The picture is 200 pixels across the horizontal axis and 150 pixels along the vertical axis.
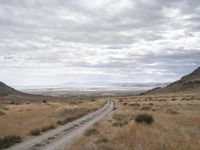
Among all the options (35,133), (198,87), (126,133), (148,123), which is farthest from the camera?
(198,87)

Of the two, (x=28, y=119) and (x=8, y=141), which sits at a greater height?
(x=28, y=119)

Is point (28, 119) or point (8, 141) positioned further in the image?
point (28, 119)

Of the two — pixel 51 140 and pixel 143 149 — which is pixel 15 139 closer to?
pixel 51 140

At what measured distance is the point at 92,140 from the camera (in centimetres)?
1883

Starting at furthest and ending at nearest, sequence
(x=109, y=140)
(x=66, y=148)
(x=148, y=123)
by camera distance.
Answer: (x=148, y=123)
(x=109, y=140)
(x=66, y=148)

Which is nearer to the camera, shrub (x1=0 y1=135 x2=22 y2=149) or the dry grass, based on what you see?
shrub (x1=0 y1=135 x2=22 y2=149)

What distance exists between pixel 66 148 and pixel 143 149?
400 centimetres

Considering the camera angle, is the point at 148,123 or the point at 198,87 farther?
the point at 198,87

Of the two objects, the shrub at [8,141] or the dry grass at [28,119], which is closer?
the shrub at [8,141]

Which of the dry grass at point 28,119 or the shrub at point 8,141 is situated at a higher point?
the dry grass at point 28,119

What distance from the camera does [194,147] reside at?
46.9ft

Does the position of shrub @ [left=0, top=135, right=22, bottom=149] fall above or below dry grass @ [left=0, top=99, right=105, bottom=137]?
below

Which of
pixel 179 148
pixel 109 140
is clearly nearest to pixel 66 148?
pixel 109 140

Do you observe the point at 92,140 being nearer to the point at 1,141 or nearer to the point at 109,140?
the point at 109,140
